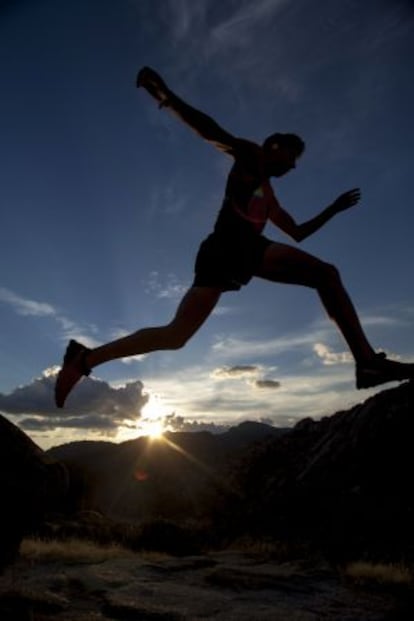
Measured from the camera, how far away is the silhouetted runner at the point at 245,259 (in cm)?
367

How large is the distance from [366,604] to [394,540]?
8833mm

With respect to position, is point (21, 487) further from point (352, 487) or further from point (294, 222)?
point (352, 487)

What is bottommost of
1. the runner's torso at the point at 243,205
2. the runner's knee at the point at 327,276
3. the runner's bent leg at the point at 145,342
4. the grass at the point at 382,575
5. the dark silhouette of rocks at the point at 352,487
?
the grass at the point at 382,575

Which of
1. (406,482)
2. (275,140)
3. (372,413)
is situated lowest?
(406,482)

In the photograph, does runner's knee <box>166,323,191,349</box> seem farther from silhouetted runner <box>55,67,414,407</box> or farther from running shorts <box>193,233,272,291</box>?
running shorts <box>193,233,272,291</box>

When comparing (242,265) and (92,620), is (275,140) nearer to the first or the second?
(242,265)

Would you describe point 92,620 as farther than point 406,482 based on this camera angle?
No

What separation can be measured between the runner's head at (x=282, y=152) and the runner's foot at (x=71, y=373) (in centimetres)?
178

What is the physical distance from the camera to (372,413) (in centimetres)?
1285

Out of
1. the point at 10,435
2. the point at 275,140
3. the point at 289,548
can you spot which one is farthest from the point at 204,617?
the point at 289,548

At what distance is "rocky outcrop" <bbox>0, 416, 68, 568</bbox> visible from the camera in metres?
4.79

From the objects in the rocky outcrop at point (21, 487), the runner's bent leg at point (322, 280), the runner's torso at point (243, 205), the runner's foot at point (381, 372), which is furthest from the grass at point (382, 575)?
the runner's torso at point (243, 205)

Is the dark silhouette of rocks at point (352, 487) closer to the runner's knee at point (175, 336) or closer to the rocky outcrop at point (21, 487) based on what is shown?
the rocky outcrop at point (21, 487)

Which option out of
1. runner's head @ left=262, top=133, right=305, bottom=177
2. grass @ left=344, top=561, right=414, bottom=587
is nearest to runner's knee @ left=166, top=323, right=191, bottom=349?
runner's head @ left=262, top=133, right=305, bottom=177
